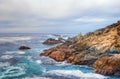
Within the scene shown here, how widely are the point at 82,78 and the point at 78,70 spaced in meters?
7.23

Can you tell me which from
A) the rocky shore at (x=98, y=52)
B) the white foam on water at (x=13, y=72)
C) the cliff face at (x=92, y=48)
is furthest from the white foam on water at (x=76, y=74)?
the cliff face at (x=92, y=48)

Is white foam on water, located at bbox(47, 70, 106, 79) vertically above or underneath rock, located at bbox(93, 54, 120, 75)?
underneath

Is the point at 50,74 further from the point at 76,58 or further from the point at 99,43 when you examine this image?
the point at 99,43

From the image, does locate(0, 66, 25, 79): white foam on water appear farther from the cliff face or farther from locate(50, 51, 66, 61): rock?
the cliff face

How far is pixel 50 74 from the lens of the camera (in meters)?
52.1

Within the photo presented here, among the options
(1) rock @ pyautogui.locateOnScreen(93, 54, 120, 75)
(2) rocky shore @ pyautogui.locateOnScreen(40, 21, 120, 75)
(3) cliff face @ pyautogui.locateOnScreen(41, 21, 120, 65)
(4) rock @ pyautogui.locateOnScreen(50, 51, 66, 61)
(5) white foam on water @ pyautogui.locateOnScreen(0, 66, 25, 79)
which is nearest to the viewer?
(5) white foam on water @ pyautogui.locateOnScreen(0, 66, 25, 79)

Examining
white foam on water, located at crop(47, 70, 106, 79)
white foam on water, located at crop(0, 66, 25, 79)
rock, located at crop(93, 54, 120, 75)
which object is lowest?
white foam on water, located at crop(47, 70, 106, 79)

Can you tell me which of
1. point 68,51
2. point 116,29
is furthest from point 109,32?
point 68,51

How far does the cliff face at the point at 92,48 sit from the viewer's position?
207ft

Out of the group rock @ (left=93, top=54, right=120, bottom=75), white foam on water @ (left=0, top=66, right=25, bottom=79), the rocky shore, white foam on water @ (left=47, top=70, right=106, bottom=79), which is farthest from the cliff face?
white foam on water @ (left=0, top=66, right=25, bottom=79)

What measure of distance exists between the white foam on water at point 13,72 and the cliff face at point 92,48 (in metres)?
14.7

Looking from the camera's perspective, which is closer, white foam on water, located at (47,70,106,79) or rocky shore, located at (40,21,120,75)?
white foam on water, located at (47,70,106,79)

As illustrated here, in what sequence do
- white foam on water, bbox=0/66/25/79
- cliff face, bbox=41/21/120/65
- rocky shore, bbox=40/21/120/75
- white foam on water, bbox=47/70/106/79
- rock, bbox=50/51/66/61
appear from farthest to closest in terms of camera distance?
rock, bbox=50/51/66/61, cliff face, bbox=41/21/120/65, rocky shore, bbox=40/21/120/75, white foam on water, bbox=0/66/25/79, white foam on water, bbox=47/70/106/79

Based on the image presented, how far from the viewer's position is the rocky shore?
54.2 meters
